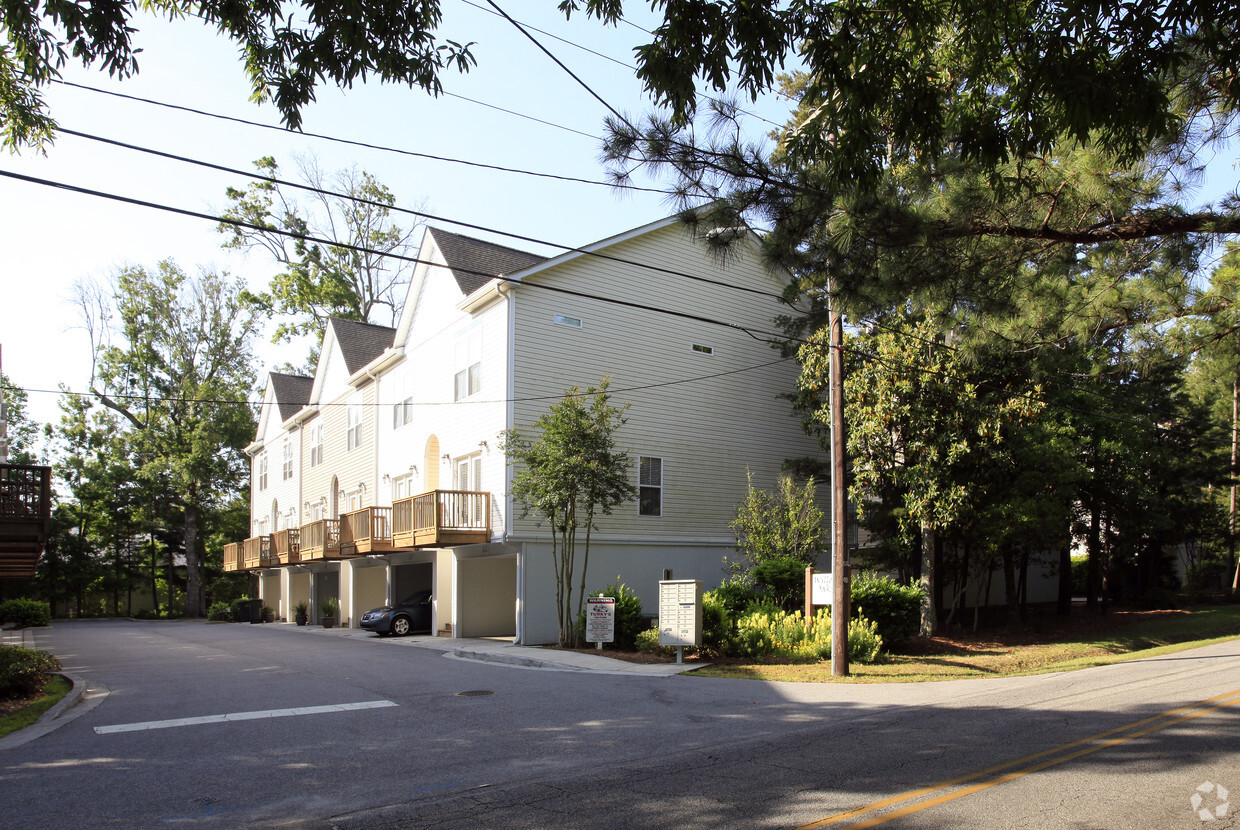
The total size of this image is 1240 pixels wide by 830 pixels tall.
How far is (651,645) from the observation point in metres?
17.9

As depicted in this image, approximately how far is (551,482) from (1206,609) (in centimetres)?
2396

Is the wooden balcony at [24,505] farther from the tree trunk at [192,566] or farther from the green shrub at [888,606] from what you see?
the tree trunk at [192,566]

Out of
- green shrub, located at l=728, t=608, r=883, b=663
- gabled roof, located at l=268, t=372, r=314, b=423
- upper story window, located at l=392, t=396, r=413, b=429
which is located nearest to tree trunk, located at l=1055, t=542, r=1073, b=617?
green shrub, located at l=728, t=608, r=883, b=663

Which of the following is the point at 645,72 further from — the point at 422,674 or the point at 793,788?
the point at 422,674

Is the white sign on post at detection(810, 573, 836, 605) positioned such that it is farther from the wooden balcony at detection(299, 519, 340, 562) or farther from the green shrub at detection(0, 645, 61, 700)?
the wooden balcony at detection(299, 519, 340, 562)

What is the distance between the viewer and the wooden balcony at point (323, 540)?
2912 centimetres

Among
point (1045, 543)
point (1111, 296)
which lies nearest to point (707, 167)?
point (1111, 296)

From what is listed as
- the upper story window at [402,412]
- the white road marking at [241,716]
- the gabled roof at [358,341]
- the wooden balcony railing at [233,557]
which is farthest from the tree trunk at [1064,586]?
the wooden balcony railing at [233,557]

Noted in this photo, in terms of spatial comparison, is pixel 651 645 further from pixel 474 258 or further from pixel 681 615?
pixel 474 258

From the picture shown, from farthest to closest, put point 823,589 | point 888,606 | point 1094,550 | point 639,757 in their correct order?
point 1094,550, point 888,606, point 823,589, point 639,757

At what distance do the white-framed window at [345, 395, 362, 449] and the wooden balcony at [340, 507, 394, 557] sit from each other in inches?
182

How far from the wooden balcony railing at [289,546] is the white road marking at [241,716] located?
23.9 meters

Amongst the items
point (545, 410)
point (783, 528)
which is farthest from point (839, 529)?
point (545, 410)

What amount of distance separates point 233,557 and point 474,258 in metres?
25.5
